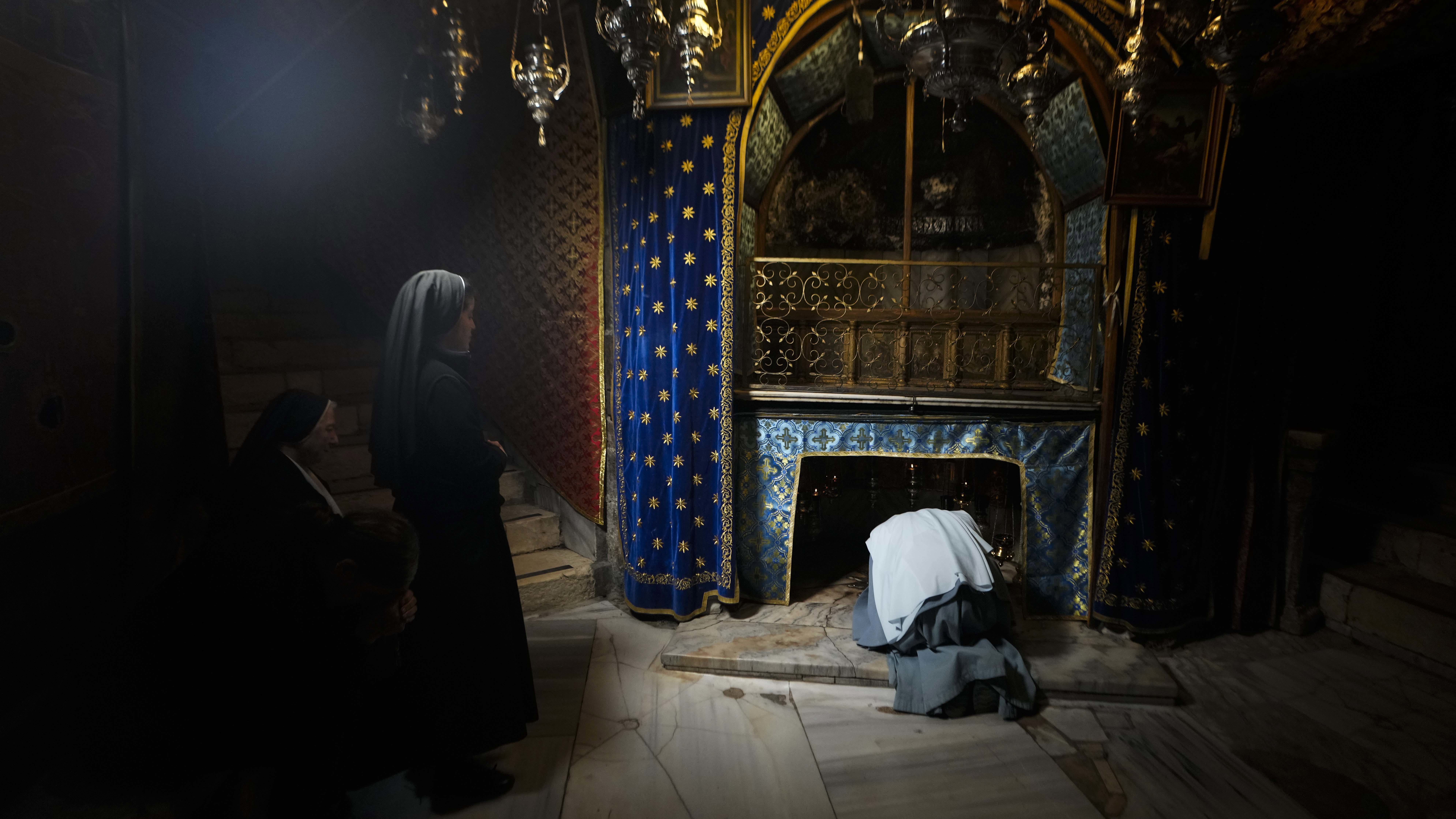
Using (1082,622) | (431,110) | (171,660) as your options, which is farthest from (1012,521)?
(171,660)

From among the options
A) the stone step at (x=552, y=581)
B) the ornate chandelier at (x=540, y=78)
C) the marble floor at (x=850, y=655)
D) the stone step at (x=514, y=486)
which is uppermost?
the ornate chandelier at (x=540, y=78)

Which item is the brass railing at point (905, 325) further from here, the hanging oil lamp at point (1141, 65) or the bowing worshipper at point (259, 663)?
the bowing worshipper at point (259, 663)

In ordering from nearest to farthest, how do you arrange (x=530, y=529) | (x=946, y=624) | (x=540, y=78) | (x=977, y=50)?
(x=977, y=50) < (x=540, y=78) < (x=946, y=624) < (x=530, y=529)

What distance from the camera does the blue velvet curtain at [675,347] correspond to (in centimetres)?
391

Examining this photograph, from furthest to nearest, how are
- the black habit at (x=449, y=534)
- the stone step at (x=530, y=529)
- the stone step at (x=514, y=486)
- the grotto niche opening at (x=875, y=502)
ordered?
the stone step at (x=514, y=486), the stone step at (x=530, y=529), the grotto niche opening at (x=875, y=502), the black habit at (x=449, y=534)

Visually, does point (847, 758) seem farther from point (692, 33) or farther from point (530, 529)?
point (692, 33)

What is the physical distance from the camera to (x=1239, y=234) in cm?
375

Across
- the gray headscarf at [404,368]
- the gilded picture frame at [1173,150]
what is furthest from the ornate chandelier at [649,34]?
the gilded picture frame at [1173,150]

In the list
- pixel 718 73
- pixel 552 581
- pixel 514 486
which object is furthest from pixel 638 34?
pixel 514 486

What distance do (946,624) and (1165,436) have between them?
1697mm

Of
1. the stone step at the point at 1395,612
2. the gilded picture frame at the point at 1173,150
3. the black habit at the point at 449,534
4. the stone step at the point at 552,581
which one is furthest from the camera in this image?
the stone step at the point at 552,581

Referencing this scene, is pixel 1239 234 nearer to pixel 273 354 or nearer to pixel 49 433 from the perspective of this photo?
pixel 49 433

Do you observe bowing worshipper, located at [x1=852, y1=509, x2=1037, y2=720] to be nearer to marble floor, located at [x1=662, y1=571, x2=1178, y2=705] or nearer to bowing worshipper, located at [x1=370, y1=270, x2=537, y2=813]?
marble floor, located at [x1=662, y1=571, x2=1178, y2=705]

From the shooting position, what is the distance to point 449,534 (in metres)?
2.42
